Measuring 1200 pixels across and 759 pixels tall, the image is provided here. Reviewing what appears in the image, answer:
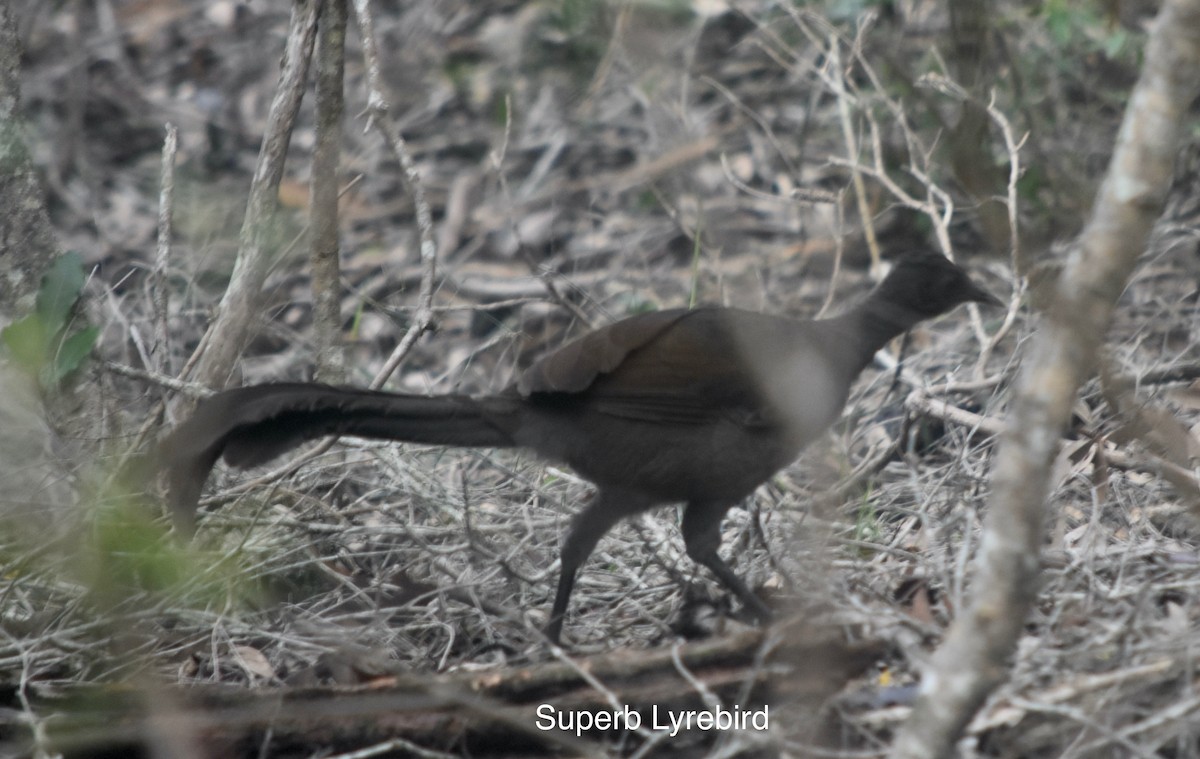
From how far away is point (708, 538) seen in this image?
12.7 ft

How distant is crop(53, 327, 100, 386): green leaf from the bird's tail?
470 millimetres

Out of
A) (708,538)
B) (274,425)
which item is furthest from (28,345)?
(708,538)

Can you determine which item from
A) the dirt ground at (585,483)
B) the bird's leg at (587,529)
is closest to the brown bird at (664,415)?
the bird's leg at (587,529)

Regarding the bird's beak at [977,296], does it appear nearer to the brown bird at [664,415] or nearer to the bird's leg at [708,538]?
the brown bird at [664,415]

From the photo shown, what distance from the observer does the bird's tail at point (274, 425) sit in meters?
3.32

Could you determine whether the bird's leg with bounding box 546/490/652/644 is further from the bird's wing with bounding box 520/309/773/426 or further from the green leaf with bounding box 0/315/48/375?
the green leaf with bounding box 0/315/48/375

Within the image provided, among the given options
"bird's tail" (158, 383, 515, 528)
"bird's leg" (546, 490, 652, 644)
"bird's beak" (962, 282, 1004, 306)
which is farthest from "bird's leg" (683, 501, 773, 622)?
"bird's beak" (962, 282, 1004, 306)

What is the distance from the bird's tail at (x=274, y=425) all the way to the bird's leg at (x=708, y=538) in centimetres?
74

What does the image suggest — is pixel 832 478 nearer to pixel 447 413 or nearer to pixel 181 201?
pixel 447 413

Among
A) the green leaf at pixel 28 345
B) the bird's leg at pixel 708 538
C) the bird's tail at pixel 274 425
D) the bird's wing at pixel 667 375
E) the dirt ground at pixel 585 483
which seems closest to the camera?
the green leaf at pixel 28 345

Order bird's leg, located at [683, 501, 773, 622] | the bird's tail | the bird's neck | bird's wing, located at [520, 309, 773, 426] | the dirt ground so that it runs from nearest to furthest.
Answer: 1. the dirt ground
2. the bird's tail
3. bird's leg, located at [683, 501, 773, 622]
4. bird's wing, located at [520, 309, 773, 426]
5. the bird's neck

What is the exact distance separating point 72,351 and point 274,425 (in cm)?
71

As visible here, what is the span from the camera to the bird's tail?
3316 mm

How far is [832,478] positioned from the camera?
2.74 m
